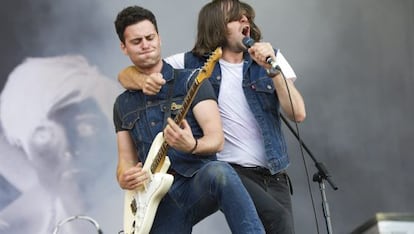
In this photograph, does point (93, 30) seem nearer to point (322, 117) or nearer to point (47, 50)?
point (47, 50)

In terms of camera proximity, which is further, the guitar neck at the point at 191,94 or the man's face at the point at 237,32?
the man's face at the point at 237,32

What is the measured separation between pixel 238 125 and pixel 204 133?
35 cm

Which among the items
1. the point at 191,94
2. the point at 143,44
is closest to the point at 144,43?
the point at 143,44

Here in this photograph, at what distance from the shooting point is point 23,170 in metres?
3.90

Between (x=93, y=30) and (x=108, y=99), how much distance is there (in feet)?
1.27

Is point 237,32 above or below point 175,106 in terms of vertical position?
above

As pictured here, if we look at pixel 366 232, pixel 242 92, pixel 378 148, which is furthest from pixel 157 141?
pixel 378 148

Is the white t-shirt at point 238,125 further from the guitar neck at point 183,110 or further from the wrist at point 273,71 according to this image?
the guitar neck at point 183,110

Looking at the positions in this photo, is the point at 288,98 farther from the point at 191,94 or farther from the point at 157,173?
the point at 157,173

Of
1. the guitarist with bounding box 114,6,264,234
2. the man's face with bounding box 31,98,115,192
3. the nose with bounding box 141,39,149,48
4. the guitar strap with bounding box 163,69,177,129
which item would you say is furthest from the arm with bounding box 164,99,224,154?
the man's face with bounding box 31,98,115,192

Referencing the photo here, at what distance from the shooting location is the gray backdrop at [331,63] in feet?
13.4

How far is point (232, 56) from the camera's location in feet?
10.4

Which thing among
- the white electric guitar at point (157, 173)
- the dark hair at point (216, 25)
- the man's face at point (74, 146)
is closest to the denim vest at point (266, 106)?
the dark hair at point (216, 25)

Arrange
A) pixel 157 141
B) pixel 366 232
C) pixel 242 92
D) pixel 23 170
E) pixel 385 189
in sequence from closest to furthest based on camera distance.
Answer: pixel 366 232, pixel 157 141, pixel 242 92, pixel 23 170, pixel 385 189
